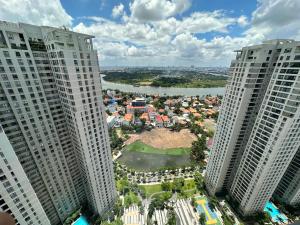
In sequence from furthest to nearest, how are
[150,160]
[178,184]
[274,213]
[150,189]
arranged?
[150,160]
[150,189]
[178,184]
[274,213]

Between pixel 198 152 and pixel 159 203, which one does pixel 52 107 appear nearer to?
pixel 159 203

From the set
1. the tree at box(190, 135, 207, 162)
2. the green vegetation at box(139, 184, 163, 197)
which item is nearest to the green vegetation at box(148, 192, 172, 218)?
the green vegetation at box(139, 184, 163, 197)

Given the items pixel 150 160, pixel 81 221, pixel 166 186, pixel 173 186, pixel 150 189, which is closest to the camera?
pixel 81 221

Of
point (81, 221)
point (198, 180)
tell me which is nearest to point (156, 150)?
point (198, 180)

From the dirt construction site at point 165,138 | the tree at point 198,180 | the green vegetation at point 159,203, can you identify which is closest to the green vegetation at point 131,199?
the green vegetation at point 159,203

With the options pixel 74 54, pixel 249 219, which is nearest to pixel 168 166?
pixel 249 219

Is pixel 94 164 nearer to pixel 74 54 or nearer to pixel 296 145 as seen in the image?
pixel 74 54

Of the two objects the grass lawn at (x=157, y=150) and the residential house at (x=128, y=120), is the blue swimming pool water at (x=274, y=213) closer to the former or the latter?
the grass lawn at (x=157, y=150)

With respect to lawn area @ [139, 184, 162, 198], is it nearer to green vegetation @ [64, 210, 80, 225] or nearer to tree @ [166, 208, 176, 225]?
tree @ [166, 208, 176, 225]
